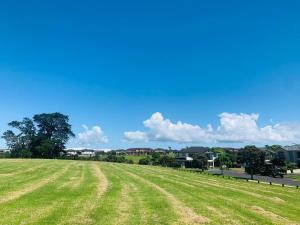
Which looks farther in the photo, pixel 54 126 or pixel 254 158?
pixel 54 126

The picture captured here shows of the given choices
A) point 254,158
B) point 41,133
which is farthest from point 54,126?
point 254,158

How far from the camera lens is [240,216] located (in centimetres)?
2373

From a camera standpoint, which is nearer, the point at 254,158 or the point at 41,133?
the point at 254,158

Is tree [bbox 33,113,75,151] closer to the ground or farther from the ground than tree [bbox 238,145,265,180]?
farther from the ground

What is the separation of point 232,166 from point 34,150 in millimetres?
88911

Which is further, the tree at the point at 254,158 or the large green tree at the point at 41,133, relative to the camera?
the large green tree at the point at 41,133

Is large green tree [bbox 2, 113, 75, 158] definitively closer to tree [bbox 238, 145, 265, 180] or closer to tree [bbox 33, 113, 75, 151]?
tree [bbox 33, 113, 75, 151]

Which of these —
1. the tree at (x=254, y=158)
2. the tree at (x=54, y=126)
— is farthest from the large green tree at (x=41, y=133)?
the tree at (x=254, y=158)

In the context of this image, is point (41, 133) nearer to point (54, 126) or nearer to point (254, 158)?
point (54, 126)

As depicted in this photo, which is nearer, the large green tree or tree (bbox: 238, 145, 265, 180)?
tree (bbox: 238, 145, 265, 180)

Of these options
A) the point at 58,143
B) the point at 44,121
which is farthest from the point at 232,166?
the point at 44,121

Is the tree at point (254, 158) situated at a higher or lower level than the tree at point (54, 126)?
lower

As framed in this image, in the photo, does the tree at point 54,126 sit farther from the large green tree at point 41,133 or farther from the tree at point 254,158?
Result: the tree at point 254,158

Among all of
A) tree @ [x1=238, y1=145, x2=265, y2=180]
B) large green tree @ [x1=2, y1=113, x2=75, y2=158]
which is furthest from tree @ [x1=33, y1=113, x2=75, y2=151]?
tree @ [x1=238, y1=145, x2=265, y2=180]
